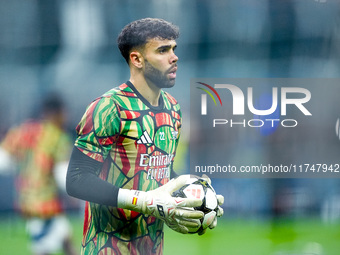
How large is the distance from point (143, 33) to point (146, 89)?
26 centimetres

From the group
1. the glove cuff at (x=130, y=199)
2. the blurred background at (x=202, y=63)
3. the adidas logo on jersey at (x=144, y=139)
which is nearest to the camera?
the glove cuff at (x=130, y=199)

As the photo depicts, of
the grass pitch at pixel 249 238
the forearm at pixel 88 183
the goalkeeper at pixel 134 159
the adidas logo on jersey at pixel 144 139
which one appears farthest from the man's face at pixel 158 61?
the grass pitch at pixel 249 238

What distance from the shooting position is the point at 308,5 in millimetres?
2562

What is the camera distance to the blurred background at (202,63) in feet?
8.21

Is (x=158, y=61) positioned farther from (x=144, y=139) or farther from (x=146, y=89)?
(x=144, y=139)

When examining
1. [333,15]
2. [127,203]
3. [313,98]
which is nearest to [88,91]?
[127,203]

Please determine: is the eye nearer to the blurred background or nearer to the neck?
the neck

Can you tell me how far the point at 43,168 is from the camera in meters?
2.65

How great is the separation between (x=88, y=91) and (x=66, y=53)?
23 centimetres

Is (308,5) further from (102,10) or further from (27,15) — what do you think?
(27,15)

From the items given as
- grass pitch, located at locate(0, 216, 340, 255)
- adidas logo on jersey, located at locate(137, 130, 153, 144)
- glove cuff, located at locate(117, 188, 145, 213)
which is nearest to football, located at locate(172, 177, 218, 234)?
glove cuff, located at locate(117, 188, 145, 213)

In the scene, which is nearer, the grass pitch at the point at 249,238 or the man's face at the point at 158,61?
the man's face at the point at 158,61

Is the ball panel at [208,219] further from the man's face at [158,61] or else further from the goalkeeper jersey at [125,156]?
the man's face at [158,61]

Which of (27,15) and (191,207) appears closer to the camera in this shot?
(191,207)
